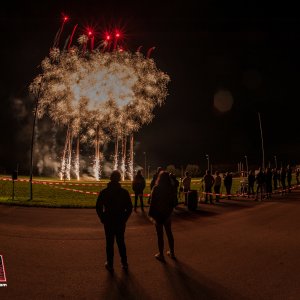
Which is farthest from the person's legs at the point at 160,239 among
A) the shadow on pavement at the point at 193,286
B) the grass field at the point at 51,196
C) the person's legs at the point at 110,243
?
the grass field at the point at 51,196

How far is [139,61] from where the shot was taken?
33.3m

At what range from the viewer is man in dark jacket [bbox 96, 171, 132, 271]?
683 centimetres

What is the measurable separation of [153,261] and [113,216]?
1.36 m

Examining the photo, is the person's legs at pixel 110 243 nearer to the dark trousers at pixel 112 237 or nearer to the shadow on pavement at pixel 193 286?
the dark trousers at pixel 112 237

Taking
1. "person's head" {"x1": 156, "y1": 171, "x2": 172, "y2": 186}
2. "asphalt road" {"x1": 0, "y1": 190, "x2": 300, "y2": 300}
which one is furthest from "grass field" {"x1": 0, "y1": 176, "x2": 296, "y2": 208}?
"person's head" {"x1": 156, "y1": 171, "x2": 172, "y2": 186}

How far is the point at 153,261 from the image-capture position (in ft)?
24.2

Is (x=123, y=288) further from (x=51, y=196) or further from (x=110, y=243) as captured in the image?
(x=51, y=196)

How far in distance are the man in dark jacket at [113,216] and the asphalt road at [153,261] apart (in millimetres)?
332

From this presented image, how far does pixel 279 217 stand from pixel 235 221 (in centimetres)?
212

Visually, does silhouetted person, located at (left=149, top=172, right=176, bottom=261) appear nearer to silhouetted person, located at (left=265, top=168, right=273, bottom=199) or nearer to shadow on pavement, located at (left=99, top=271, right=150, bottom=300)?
shadow on pavement, located at (left=99, top=271, right=150, bottom=300)

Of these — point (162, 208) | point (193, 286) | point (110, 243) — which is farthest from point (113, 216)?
point (193, 286)

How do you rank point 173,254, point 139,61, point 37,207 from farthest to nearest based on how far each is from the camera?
point 139,61
point 37,207
point 173,254

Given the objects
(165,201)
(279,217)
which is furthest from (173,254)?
(279,217)

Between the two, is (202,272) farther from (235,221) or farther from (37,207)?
(37,207)
